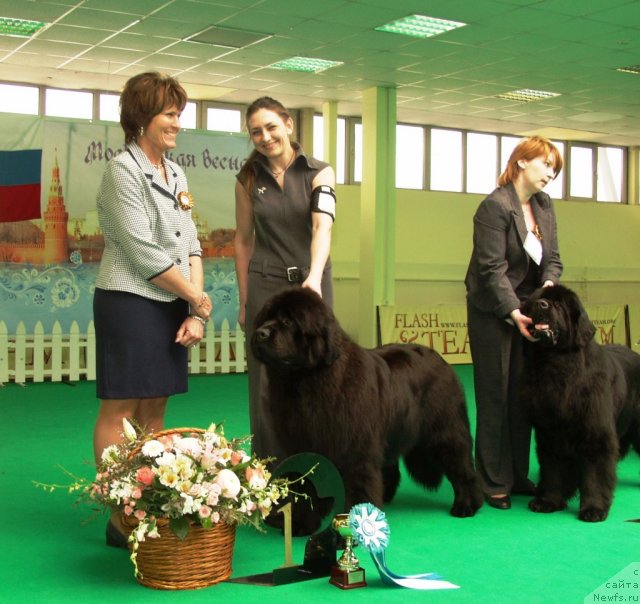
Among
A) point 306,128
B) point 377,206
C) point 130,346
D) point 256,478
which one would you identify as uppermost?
point 306,128

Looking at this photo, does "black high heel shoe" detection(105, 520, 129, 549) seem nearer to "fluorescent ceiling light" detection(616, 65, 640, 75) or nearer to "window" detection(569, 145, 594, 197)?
"fluorescent ceiling light" detection(616, 65, 640, 75)

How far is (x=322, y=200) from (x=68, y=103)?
378 inches

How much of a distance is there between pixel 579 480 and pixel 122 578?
2215mm

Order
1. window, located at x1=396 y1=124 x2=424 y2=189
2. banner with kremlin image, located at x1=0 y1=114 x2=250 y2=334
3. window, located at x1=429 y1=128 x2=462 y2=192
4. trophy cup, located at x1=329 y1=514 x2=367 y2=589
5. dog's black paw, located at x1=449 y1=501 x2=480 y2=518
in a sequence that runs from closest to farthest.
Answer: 1. trophy cup, located at x1=329 y1=514 x2=367 y2=589
2. dog's black paw, located at x1=449 y1=501 x2=480 y2=518
3. banner with kremlin image, located at x1=0 y1=114 x2=250 y2=334
4. window, located at x1=396 y1=124 x2=424 y2=189
5. window, located at x1=429 y1=128 x2=462 y2=192

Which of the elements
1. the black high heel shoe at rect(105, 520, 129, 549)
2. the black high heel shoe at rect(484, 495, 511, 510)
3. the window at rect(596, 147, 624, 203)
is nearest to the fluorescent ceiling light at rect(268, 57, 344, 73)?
the black high heel shoe at rect(484, 495, 511, 510)

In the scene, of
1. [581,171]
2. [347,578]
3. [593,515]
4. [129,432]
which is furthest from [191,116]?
[347,578]

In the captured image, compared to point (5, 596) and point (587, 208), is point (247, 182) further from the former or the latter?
point (587, 208)

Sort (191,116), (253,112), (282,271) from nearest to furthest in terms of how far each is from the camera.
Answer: (253,112) < (282,271) < (191,116)

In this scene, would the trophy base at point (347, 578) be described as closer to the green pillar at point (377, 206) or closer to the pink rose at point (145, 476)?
the pink rose at point (145, 476)

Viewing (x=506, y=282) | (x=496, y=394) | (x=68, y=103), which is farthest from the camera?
(x=68, y=103)

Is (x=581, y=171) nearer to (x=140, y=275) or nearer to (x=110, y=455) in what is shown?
(x=140, y=275)

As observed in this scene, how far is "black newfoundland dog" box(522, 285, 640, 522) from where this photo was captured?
4020 millimetres

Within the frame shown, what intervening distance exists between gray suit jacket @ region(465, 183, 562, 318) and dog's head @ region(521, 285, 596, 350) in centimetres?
25

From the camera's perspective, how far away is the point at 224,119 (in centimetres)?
1340
